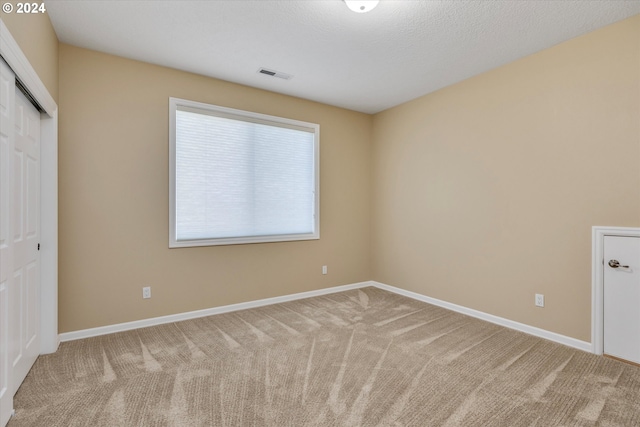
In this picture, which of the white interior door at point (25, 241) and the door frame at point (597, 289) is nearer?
the white interior door at point (25, 241)

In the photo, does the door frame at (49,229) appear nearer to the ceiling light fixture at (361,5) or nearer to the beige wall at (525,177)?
the ceiling light fixture at (361,5)

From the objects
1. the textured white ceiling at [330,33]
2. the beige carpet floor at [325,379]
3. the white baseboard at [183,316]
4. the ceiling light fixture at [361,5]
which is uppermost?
the textured white ceiling at [330,33]

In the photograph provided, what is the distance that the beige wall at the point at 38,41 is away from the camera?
186 centimetres

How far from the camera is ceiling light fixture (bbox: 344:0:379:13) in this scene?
227 centimetres

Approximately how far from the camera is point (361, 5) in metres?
2.29

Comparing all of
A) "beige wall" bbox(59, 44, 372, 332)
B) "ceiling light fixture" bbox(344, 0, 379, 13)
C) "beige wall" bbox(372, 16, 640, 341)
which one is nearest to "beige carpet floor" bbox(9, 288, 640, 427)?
"beige wall" bbox(59, 44, 372, 332)

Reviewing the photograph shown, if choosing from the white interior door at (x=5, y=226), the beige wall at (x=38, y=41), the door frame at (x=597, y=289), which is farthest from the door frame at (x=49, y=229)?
the door frame at (x=597, y=289)

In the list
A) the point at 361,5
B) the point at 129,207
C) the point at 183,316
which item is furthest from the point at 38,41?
the point at 183,316

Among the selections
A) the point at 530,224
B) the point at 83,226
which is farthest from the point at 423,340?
the point at 83,226

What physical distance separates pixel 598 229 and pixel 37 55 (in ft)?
15.3

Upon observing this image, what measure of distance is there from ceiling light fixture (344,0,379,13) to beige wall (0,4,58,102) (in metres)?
2.03

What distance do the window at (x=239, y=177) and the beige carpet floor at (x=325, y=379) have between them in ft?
3.90

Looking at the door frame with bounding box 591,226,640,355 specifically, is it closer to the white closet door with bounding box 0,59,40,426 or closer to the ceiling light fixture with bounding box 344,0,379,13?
the ceiling light fixture with bounding box 344,0,379,13

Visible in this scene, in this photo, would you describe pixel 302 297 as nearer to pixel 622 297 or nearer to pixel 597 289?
pixel 597 289
